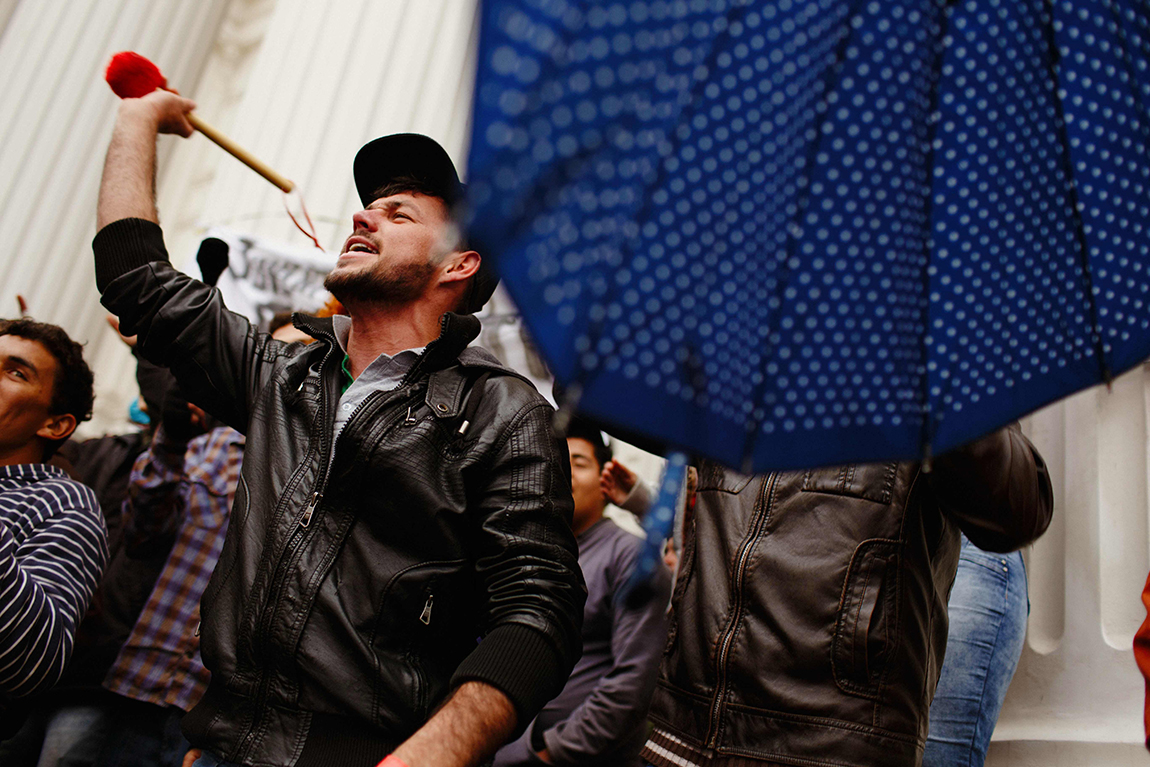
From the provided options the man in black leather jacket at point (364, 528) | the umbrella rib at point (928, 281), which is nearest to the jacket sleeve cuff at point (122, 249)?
the man in black leather jacket at point (364, 528)

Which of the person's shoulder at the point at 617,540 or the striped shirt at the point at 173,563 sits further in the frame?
the person's shoulder at the point at 617,540

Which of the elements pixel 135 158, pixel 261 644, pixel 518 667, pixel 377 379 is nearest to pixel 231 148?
pixel 135 158

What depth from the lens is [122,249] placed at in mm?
1938

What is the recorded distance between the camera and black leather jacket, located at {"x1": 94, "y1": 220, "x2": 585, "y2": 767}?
5.03 feet

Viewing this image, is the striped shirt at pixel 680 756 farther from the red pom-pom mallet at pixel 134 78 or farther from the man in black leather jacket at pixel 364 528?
the red pom-pom mallet at pixel 134 78

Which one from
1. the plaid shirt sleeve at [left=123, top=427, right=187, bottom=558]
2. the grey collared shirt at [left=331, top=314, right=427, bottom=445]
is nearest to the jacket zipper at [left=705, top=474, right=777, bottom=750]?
the grey collared shirt at [left=331, top=314, right=427, bottom=445]

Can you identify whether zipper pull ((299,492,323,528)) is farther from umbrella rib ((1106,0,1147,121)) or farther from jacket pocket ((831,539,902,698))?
umbrella rib ((1106,0,1147,121))

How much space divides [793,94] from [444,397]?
103 centimetres

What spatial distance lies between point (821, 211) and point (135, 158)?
169 cm

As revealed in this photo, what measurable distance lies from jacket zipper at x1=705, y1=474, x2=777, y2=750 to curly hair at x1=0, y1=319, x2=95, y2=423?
206 centimetres

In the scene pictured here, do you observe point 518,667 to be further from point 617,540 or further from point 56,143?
point 56,143

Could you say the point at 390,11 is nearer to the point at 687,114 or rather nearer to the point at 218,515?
the point at 218,515

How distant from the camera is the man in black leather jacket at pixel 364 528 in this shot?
1524 mm

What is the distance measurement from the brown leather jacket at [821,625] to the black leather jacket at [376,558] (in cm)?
37
